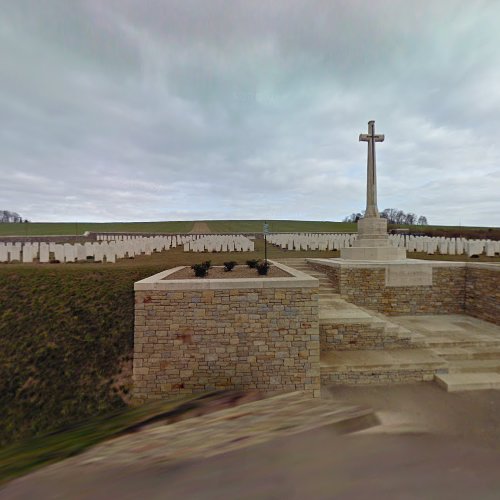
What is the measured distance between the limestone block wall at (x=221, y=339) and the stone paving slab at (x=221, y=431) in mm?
820

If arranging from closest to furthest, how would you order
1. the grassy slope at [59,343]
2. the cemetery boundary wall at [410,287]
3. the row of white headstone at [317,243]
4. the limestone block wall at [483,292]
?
the grassy slope at [59,343], the limestone block wall at [483,292], the cemetery boundary wall at [410,287], the row of white headstone at [317,243]

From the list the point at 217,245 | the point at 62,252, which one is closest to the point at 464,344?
the point at 217,245

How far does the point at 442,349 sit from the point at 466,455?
133 inches

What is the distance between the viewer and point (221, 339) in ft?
15.7

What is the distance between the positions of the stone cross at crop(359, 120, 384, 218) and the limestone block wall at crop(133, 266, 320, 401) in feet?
25.5

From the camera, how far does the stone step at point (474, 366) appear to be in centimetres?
508

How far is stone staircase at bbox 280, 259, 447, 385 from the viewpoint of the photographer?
4988mm

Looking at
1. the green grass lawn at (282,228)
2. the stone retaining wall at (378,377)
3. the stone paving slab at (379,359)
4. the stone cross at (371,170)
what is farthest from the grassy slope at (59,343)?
the green grass lawn at (282,228)

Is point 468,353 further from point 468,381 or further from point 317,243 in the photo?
point 317,243

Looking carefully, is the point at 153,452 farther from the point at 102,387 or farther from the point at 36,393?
the point at 36,393

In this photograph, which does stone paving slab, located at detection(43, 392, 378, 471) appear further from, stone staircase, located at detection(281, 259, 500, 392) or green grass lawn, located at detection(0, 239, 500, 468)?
green grass lawn, located at detection(0, 239, 500, 468)

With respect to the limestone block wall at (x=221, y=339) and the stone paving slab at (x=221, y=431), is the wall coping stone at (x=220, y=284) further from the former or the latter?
the stone paving slab at (x=221, y=431)

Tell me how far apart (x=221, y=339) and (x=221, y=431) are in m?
2.03

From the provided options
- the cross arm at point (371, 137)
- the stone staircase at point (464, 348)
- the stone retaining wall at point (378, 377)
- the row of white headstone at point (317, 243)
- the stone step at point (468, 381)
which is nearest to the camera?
the stone step at point (468, 381)
